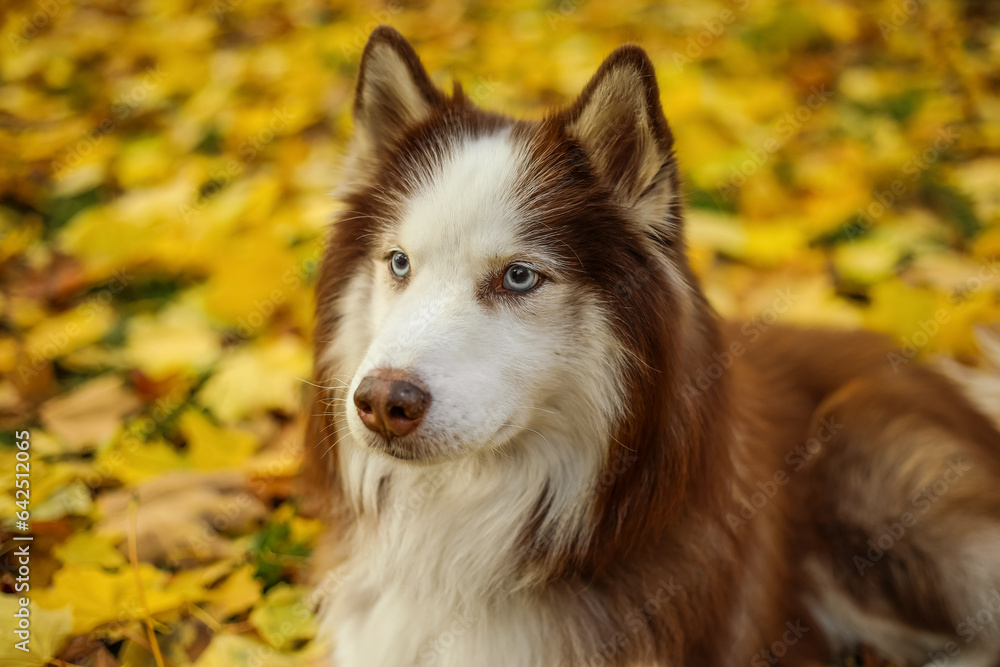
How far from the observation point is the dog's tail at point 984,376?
113 inches

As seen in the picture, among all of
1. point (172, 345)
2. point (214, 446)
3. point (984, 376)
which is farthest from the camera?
point (172, 345)

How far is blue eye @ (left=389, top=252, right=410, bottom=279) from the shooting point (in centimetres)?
225

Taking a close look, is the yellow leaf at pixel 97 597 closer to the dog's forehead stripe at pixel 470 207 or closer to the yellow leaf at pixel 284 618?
the yellow leaf at pixel 284 618

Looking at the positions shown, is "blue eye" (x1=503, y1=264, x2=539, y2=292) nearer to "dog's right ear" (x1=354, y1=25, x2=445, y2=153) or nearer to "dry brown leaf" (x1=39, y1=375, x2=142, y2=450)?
"dog's right ear" (x1=354, y1=25, x2=445, y2=153)

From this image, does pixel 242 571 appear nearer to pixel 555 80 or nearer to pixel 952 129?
pixel 555 80

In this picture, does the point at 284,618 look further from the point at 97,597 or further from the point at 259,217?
the point at 259,217

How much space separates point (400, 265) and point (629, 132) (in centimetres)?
76

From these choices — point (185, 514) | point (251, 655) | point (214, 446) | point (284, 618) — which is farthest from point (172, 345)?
point (251, 655)

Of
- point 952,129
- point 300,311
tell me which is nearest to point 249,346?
point 300,311

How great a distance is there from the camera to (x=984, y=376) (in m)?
2.97

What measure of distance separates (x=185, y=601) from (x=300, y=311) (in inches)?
68.3

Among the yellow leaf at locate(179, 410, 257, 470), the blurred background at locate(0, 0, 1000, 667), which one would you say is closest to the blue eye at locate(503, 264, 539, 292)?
the blurred background at locate(0, 0, 1000, 667)

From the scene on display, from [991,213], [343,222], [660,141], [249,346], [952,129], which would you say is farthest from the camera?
[952,129]

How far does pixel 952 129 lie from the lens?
5043mm
